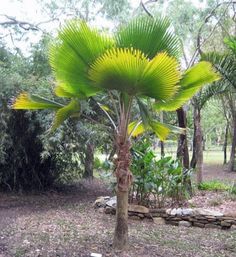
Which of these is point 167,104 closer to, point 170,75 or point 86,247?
point 170,75

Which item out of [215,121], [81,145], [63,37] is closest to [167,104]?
[63,37]

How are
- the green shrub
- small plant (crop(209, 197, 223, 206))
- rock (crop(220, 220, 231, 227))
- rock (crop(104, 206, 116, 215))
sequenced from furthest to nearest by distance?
small plant (crop(209, 197, 223, 206)), rock (crop(104, 206, 116, 215)), the green shrub, rock (crop(220, 220, 231, 227))

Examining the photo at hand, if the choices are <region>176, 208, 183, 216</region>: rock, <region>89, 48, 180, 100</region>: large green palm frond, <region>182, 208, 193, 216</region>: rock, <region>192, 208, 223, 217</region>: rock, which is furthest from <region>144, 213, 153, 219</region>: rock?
<region>89, 48, 180, 100</region>: large green palm frond

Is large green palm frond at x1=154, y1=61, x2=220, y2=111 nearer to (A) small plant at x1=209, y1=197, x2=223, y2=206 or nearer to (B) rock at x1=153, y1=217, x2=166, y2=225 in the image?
(B) rock at x1=153, y1=217, x2=166, y2=225

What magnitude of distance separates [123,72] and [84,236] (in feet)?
8.28

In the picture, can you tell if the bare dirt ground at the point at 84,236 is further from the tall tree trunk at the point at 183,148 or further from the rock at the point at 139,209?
the tall tree trunk at the point at 183,148

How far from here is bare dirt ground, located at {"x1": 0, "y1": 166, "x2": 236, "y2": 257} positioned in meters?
4.51

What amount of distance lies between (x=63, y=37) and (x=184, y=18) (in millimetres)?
9542

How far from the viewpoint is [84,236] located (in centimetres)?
509

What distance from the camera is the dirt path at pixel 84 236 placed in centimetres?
451

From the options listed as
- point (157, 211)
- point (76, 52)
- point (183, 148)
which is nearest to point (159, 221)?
point (157, 211)

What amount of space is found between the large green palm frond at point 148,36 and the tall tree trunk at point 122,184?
3.44ft

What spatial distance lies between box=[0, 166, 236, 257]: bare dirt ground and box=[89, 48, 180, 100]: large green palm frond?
6.44 ft

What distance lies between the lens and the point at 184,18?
41.6 feet
